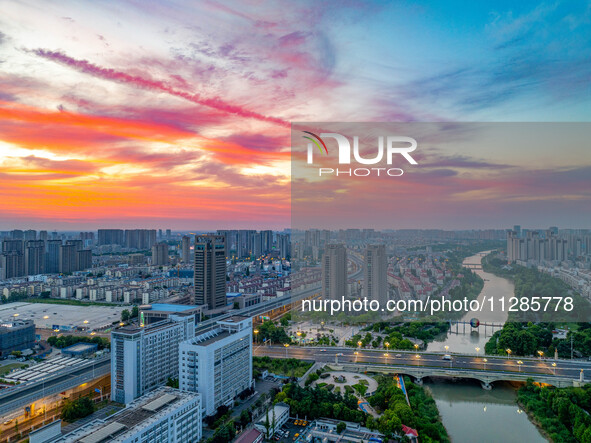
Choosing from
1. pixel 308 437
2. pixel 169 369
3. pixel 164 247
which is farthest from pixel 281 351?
pixel 164 247

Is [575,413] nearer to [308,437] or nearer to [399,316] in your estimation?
[308,437]

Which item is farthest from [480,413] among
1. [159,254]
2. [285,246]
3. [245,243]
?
[245,243]

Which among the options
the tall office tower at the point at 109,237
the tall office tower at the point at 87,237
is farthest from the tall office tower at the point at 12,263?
the tall office tower at the point at 87,237

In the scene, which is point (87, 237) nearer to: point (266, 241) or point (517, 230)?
point (266, 241)

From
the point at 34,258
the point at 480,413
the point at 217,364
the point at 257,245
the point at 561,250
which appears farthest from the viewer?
the point at 257,245

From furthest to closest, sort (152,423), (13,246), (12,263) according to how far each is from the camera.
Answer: (13,246) < (12,263) < (152,423)

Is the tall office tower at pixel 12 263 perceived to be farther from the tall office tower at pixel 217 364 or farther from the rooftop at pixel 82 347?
the tall office tower at pixel 217 364

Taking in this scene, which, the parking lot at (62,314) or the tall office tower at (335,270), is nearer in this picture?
the tall office tower at (335,270)
